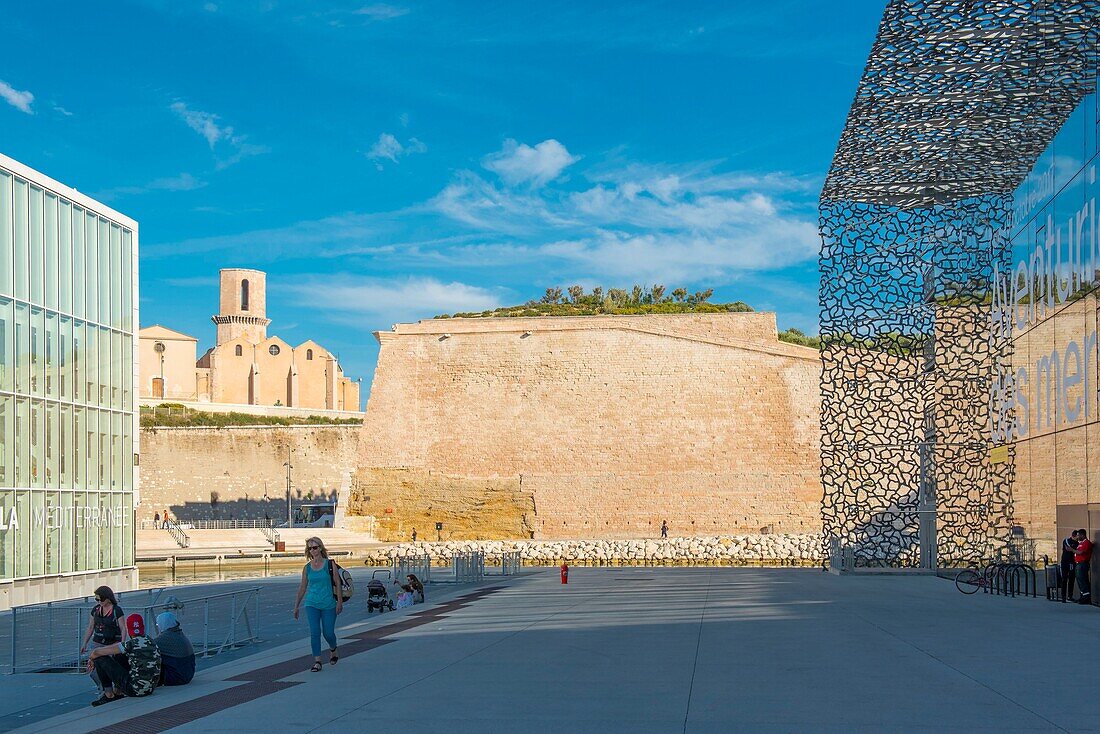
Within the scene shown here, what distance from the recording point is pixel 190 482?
50.4 m

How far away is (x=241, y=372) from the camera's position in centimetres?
7181

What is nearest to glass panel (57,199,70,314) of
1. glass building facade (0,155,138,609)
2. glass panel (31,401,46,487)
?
glass building facade (0,155,138,609)

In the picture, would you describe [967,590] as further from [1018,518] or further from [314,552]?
[314,552]

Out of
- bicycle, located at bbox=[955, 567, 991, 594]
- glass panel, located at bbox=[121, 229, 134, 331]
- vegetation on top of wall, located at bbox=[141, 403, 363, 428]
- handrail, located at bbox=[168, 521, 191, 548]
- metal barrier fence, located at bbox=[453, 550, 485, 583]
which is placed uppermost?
glass panel, located at bbox=[121, 229, 134, 331]

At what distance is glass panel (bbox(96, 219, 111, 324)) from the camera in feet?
65.2

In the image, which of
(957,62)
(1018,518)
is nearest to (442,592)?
(1018,518)

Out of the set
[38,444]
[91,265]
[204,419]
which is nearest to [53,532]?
[38,444]

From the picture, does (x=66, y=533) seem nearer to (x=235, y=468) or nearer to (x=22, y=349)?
(x=22, y=349)

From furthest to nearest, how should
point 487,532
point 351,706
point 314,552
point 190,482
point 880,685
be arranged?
point 190,482
point 487,532
point 314,552
point 880,685
point 351,706

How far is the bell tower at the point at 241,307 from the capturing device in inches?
3189

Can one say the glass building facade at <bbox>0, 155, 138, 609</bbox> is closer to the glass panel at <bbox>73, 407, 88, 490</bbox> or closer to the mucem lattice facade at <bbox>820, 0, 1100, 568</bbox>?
the glass panel at <bbox>73, 407, 88, 490</bbox>

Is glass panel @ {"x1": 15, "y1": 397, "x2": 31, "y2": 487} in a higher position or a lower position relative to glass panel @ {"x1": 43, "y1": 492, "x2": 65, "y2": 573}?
higher

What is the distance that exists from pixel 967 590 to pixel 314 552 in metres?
11.2

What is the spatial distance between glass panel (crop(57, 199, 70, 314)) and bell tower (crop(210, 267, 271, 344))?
204ft
